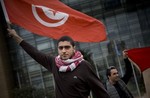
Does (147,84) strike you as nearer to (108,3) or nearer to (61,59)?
(61,59)

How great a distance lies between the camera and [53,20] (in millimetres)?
5844

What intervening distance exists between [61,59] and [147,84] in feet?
9.90

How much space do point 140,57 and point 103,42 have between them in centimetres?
1762

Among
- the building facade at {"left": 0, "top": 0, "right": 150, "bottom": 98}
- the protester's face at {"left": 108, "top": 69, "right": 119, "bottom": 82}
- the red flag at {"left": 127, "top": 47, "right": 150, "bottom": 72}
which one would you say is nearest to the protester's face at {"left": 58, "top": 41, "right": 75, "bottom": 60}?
the protester's face at {"left": 108, "top": 69, "right": 119, "bottom": 82}

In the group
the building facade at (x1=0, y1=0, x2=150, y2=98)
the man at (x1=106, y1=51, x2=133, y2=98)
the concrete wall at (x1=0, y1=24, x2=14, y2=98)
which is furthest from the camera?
the building facade at (x1=0, y1=0, x2=150, y2=98)

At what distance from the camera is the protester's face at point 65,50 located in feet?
11.1

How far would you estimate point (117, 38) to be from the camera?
80.3ft

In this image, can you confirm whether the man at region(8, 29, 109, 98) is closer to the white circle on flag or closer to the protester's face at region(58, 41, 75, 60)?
the protester's face at region(58, 41, 75, 60)

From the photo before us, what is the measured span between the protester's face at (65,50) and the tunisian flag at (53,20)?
2183 mm

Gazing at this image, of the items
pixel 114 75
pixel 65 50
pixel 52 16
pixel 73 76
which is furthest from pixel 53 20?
pixel 73 76

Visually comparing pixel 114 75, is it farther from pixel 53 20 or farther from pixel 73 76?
pixel 73 76

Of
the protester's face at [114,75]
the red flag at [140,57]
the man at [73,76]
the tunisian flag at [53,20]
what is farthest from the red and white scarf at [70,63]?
the red flag at [140,57]

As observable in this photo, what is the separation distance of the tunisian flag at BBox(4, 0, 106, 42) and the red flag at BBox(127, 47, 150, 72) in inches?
44.4

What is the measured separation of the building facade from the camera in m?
23.8
